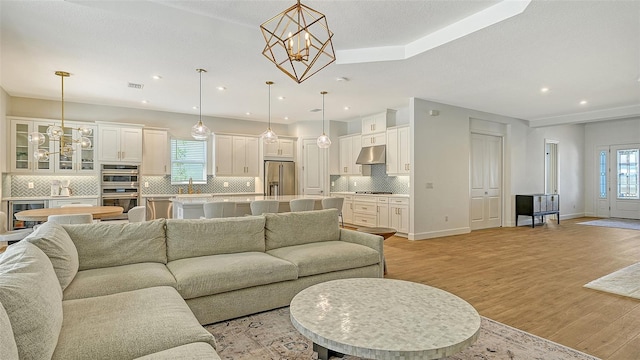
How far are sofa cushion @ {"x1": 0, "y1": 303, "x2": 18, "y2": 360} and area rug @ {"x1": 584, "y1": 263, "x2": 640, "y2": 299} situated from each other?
4783 millimetres

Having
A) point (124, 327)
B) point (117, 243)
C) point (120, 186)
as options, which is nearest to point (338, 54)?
point (117, 243)

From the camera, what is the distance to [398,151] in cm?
720

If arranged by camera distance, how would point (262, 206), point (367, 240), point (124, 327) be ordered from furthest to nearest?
point (262, 206) → point (367, 240) → point (124, 327)

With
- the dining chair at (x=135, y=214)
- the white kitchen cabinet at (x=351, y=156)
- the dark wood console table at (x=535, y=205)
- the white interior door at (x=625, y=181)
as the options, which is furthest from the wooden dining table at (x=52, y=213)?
the white interior door at (x=625, y=181)

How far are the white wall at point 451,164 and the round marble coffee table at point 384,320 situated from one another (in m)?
4.55

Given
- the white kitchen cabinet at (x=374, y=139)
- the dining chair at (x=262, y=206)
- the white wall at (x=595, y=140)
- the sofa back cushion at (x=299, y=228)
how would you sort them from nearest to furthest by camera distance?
the sofa back cushion at (x=299, y=228)
the dining chair at (x=262, y=206)
the white kitchen cabinet at (x=374, y=139)
the white wall at (x=595, y=140)

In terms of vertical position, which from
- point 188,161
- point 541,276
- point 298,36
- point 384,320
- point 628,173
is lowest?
point 541,276

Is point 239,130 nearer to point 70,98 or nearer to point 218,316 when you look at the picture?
point 70,98

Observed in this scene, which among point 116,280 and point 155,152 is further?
point 155,152

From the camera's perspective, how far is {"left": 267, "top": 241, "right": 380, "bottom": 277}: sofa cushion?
2998 millimetres

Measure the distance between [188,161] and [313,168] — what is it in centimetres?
320

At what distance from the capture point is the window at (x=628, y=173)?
9.36 meters

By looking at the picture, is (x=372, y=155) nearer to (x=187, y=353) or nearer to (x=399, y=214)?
(x=399, y=214)

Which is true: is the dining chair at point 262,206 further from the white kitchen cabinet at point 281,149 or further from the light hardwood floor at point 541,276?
the white kitchen cabinet at point 281,149
